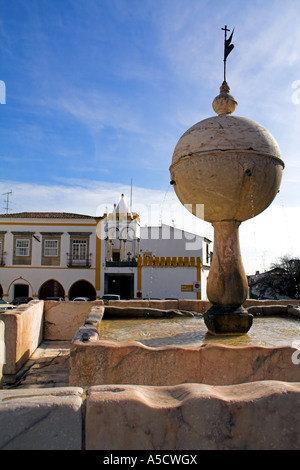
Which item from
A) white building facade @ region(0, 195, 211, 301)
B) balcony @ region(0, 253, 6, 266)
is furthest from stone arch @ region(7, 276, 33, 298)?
balcony @ region(0, 253, 6, 266)

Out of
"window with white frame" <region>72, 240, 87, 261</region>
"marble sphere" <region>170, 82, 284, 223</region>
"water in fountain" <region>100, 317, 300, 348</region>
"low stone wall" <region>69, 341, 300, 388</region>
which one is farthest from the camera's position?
"window with white frame" <region>72, 240, 87, 261</region>

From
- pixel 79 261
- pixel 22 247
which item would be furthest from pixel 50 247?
pixel 79 261

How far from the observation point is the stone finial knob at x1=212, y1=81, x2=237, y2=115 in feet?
18.9

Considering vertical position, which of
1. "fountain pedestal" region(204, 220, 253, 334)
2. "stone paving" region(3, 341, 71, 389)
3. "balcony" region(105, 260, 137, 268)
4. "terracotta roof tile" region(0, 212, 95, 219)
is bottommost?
"stone paving" region(3, 341, 71, 389)

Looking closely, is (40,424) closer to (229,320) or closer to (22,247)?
(229,320)

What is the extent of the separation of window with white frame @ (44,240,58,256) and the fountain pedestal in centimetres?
2414

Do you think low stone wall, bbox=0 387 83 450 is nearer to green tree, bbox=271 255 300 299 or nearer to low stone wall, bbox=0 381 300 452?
low stone wall, bbox=0 381 300 452

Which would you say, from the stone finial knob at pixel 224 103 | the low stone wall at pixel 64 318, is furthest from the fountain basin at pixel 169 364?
the low stone wall at pixel 64 318

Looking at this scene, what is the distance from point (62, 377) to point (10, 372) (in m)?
0.72

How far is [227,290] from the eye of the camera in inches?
207
